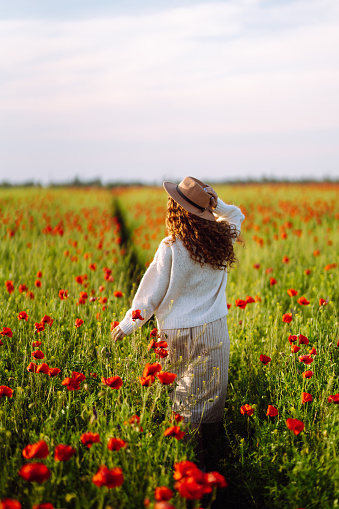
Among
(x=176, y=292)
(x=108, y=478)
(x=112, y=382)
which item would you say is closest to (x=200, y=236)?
(x=176, y=292)

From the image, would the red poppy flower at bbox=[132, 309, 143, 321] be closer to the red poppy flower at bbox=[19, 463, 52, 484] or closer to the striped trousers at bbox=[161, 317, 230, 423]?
the striped trousers at bbox=[161, 317, 230, 423]

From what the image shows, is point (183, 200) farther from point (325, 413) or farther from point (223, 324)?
point (325, 413)

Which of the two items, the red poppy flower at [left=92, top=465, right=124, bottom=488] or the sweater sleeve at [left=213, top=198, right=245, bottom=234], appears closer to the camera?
the red poppy flower at [left=92, top=465, right=124, bottom=488]

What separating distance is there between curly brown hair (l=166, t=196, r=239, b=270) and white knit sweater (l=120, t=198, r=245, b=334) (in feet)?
0.15

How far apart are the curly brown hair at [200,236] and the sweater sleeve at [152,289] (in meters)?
0.13

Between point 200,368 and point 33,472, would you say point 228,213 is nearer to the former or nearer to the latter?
point 200,368

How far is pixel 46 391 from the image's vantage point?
8.85 feet

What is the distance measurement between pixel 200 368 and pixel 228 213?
1.12m

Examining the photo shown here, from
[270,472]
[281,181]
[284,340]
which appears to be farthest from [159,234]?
[281,181]

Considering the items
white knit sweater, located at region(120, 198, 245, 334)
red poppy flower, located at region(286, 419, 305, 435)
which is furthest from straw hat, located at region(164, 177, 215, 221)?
red poppy flower, located at region(286, 419, 305, 435)

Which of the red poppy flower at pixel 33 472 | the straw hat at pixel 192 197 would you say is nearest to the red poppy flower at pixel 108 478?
the red poppy flower at pixel 33 472

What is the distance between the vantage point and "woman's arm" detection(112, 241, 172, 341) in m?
2.66

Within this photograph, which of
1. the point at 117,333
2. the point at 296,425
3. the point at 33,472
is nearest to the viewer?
the point at 33,472

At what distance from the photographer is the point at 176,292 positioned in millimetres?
2734
